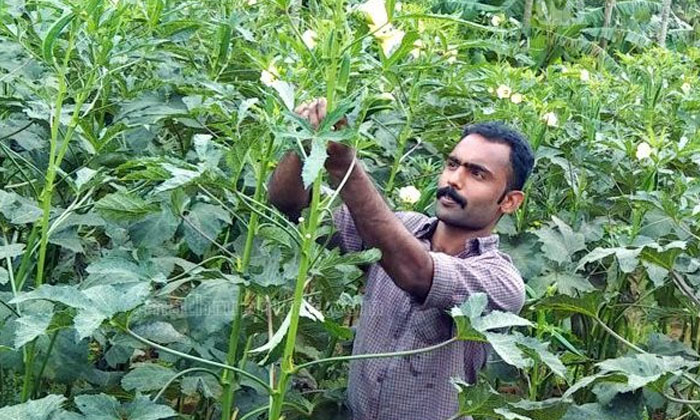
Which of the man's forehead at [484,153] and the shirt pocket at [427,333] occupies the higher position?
the man's forehead at [484,153]

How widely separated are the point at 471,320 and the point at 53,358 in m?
1.13

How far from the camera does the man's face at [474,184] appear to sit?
8.66 ft

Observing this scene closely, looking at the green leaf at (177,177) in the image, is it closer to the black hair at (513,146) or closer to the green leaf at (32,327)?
the green leaf at (32,327)

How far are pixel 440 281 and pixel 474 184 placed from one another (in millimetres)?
356

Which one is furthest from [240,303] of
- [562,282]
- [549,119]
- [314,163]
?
[549,119]

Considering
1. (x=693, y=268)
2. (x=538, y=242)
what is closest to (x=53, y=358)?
(x=538, y=242)

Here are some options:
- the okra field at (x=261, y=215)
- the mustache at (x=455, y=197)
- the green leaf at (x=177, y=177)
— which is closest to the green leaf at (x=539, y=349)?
the okra field at (x=261, y=215)

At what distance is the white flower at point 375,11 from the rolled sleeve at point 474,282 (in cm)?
64

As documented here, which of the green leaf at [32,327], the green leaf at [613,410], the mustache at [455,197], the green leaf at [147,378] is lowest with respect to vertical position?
the green leaf at [613,410]

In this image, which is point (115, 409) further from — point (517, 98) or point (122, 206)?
point (517, 98)

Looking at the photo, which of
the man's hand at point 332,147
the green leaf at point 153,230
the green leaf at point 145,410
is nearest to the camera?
the man's hand at point 332,147

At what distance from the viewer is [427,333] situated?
263 cm

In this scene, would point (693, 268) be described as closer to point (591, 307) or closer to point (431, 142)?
point (591, 307)

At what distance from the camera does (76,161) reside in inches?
120
